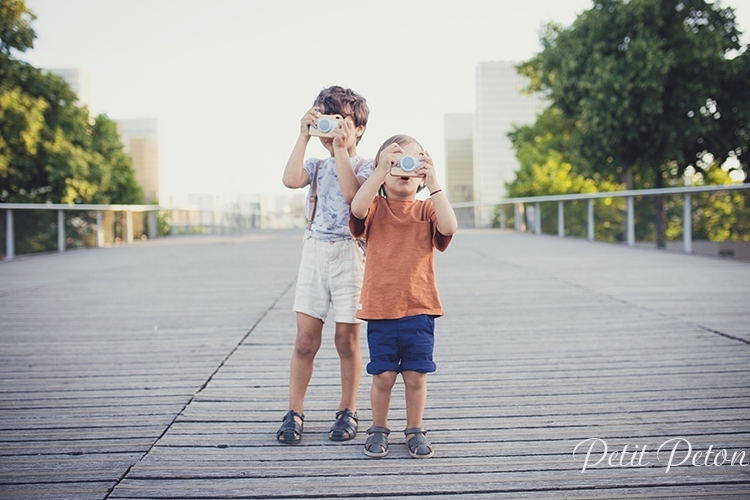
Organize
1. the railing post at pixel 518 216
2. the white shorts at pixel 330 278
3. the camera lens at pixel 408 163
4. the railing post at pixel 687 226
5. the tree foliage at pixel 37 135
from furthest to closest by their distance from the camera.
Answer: the tree foliage at pixel 37 135 < the railing post at pixel 518 216 < the railing post at pixel 687 226 < the white shorts at pixel 330 278 < the camera lens at pixel 408 163

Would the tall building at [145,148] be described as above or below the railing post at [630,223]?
above

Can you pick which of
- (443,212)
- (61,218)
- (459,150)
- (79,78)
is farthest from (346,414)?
(79,78)

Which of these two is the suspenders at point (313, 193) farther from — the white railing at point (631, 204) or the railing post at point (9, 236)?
the railing post at point (9, 236)

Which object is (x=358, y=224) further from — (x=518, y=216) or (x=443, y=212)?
(x=518, y=216)

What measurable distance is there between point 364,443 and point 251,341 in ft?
6.52

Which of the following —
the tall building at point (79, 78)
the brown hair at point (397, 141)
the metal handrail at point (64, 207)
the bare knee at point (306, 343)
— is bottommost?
the bare knee at point (306, 343)

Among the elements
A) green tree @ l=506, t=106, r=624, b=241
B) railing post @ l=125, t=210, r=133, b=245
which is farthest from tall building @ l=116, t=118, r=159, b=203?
railing post @ l=125, t=210, r=133, b=245

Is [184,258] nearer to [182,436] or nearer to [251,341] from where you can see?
[251,341]

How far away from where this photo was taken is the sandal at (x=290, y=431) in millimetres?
2352

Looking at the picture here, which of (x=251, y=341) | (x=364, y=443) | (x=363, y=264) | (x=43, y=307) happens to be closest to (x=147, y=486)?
(x=364, y=443)

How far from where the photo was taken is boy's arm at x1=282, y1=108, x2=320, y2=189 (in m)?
2.36

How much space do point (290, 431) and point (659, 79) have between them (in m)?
16.6

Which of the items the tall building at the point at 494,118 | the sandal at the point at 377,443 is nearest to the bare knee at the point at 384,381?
the sandal at the point at 377,443

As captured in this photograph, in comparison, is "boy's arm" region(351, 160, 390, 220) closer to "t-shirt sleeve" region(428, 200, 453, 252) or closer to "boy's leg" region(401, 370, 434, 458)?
"t-shirt sleeve" region(428, 200, 453, 252)
